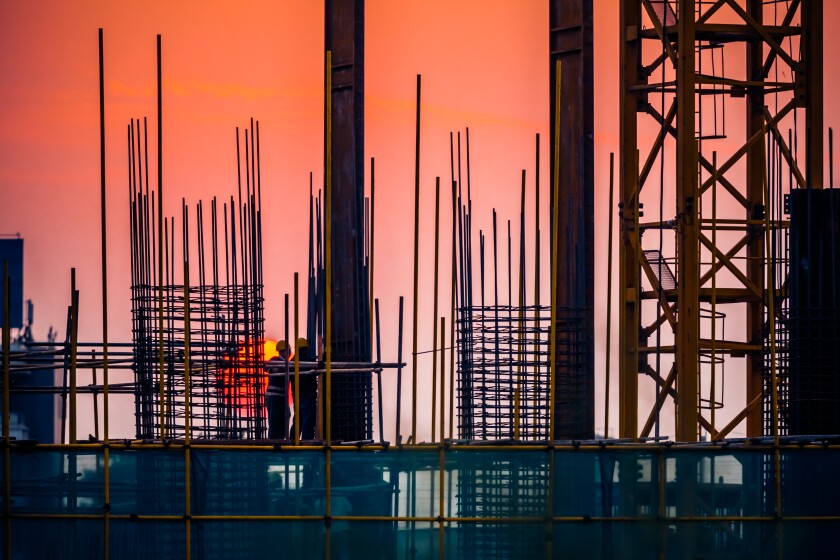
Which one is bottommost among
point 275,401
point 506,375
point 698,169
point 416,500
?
point 416,500

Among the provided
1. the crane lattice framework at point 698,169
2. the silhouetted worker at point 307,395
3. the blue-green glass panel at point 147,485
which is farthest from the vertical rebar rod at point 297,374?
the crane lattice framework at point 698,169

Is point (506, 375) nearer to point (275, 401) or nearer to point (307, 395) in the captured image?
point (307, 395)

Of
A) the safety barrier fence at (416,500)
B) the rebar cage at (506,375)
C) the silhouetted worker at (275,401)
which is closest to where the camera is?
the safety barrier fence at (416,500)

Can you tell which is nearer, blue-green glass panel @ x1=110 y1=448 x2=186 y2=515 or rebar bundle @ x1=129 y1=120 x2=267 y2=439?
blue-green glass panel @ x1=110 y1=448 x2=186 y2=515

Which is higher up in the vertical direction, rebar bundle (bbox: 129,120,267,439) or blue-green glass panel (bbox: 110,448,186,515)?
rebar bundle (bbox: 129,120,267,439)

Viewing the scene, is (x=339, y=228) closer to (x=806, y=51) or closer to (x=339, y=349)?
(x=339, y=349)

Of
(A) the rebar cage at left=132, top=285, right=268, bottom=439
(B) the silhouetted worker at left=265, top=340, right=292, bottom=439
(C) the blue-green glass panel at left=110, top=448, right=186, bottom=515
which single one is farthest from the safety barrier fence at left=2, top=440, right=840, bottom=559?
(B) the silhouetted worker at left=265, top=340, right=292, bottom=439

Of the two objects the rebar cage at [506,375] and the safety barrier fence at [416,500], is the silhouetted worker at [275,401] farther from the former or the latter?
the safety barrier fence at [416,500]

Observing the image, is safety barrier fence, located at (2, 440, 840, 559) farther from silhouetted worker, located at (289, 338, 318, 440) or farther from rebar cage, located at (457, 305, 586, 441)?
silhouetted worker, located at (289, 338, 318, 440)

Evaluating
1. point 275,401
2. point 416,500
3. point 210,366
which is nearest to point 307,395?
point 275,401

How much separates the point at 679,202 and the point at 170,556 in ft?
27.3

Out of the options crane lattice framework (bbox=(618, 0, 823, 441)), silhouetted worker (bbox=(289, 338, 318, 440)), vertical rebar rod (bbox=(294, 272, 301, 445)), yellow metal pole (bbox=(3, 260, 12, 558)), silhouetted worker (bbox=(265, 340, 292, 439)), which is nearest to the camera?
yellow metal pole (bbox=(3, 260, 12, 558))

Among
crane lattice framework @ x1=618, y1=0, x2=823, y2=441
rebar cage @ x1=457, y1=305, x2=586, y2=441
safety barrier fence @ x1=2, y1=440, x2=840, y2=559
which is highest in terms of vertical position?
crane lattice framework @ x1=618, y1=0, x2=823, y2=441

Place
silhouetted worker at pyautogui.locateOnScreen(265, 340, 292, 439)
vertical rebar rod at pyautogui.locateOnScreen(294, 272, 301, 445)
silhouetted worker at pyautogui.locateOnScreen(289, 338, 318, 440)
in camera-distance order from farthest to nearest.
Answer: silhouetted worker at pyautogui.locateOnScreen(289, 338, 318, 440) < silhouetted worker at pyautogui.locateOnScreen(265, 340, 292, 439) < vertical rebar rod at pyautogui.locateOnScreen(294, 272, 301, 445)
